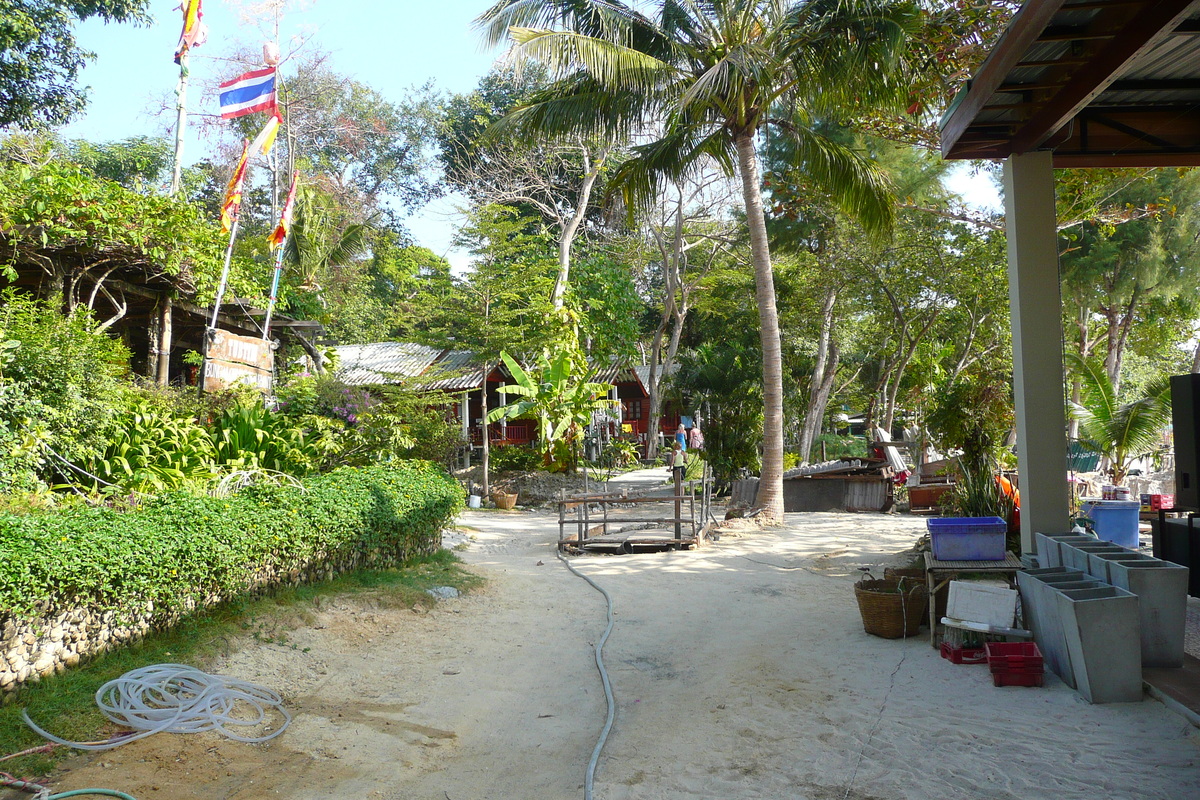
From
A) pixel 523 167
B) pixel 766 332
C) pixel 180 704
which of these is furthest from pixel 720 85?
pixel 523 167

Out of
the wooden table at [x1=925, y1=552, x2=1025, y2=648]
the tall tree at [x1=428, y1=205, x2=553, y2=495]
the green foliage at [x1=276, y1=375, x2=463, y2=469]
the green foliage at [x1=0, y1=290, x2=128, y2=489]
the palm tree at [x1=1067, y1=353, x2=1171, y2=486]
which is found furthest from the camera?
the tall tree at [x1=428, y1=205, x2=553, y2=495]

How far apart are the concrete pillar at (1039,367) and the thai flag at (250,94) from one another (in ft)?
32.2

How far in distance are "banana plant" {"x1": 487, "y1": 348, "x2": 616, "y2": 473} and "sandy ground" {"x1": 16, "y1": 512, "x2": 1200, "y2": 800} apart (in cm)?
1088

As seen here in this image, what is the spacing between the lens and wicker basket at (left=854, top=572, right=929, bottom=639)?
631 centimetres

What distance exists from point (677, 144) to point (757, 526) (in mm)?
6147

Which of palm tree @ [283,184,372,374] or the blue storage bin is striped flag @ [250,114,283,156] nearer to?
palm tree @ [283,184,372,374]

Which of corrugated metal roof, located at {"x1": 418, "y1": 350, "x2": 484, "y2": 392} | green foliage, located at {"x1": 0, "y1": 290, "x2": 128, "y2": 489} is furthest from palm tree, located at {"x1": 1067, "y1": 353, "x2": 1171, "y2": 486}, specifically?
corrugated metal roof, located at {"x1": 418, "y1": 350, "x2": 484, "y2": 392}

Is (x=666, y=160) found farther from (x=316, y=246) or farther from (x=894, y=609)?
(x=316, y=246)

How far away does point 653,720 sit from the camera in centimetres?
Result: 491

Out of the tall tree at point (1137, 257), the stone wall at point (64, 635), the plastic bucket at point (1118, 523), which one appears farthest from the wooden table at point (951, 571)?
the tall tree at point (1137, 257)

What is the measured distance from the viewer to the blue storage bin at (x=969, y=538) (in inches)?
237

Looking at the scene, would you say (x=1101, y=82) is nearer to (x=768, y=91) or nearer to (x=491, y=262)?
(x=768, y=91)

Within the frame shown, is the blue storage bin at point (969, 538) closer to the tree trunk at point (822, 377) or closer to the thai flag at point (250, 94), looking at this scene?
the thai flag at point (250, 94)

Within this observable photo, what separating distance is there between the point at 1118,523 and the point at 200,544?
926 centimetres
